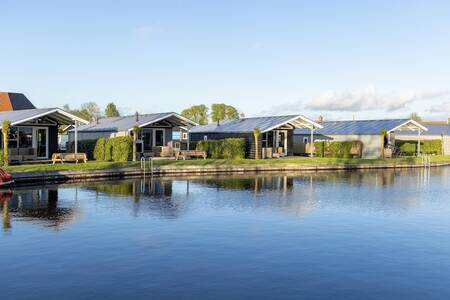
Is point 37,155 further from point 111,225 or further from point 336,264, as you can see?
point 336,264

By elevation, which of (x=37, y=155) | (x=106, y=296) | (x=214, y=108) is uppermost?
(x=214, y=108)

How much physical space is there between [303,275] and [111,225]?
7973mm

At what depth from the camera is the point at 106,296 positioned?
10.1 metres

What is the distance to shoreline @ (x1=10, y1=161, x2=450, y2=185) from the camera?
29.3m

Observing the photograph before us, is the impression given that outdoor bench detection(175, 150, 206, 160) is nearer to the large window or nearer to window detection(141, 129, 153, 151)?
window detection(141, 129, 153, 151)

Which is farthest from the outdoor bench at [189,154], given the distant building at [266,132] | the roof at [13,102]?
the roof at [13,102]

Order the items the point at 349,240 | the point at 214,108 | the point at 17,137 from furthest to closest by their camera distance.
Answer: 1. the point at 214,108
2. the point at 17,137
3. the point at 349,240

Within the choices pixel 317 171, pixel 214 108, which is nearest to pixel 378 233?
pixel 317 171

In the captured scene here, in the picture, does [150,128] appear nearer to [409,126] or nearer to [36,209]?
[36,209]

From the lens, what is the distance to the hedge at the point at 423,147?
190 feet

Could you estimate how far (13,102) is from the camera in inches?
2709

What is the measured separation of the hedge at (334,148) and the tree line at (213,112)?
67559mm

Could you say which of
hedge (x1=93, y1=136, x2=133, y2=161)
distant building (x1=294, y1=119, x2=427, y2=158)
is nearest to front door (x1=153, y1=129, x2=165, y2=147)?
hedge (x1=93, y1=136, x2=133, y2=161)

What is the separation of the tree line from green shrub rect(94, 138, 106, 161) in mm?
80440
